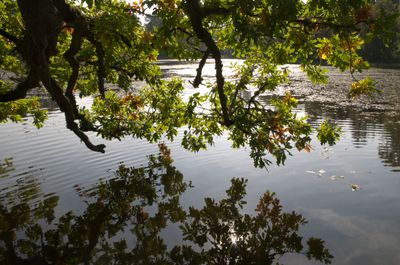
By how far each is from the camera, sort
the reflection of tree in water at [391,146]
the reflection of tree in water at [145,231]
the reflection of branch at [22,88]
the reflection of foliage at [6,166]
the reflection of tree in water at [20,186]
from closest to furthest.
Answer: the reflection of branch at [22,88], the reflection of tree in water at [145,231], the reflection of tree in water at [20,186], the reflection of foliage at [6,166], the reflection of tree in water at [391,146]

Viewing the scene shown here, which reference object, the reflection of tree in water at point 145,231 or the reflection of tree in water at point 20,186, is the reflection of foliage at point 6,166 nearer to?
the reflection of tree in water at point 20,186

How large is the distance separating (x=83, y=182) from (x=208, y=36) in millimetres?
9900

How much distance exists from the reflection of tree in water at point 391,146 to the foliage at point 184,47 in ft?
28.5

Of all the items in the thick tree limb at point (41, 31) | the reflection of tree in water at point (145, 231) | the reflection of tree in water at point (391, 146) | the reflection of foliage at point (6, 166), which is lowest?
the reflection of tree in water at point (391, 146)

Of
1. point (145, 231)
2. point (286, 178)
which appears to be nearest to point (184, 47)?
point (145, 231)

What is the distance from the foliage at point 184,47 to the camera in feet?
18.9

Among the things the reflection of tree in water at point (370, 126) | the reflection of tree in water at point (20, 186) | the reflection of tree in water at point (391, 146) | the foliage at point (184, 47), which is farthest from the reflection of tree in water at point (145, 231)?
the reflection of tree in water at point (370, 126)

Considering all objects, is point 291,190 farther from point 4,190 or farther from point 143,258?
point 4,190

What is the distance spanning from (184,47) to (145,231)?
17.0ft

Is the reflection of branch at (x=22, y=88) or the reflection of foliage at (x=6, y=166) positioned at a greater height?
the reflection of branch at (x=22, y=88)

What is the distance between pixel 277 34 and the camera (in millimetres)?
5457

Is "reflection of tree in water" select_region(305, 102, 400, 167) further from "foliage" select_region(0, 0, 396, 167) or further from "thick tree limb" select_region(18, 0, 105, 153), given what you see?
"thick tree limb" select_region(18, 0, 105, 153)

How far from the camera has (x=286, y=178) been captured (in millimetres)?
14359

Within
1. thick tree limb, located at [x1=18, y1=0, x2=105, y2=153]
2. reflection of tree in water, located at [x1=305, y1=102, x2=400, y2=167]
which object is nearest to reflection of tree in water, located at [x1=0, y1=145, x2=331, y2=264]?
thick tree limb, located at [x1=18, y1=0, x2=105, y2=153]
